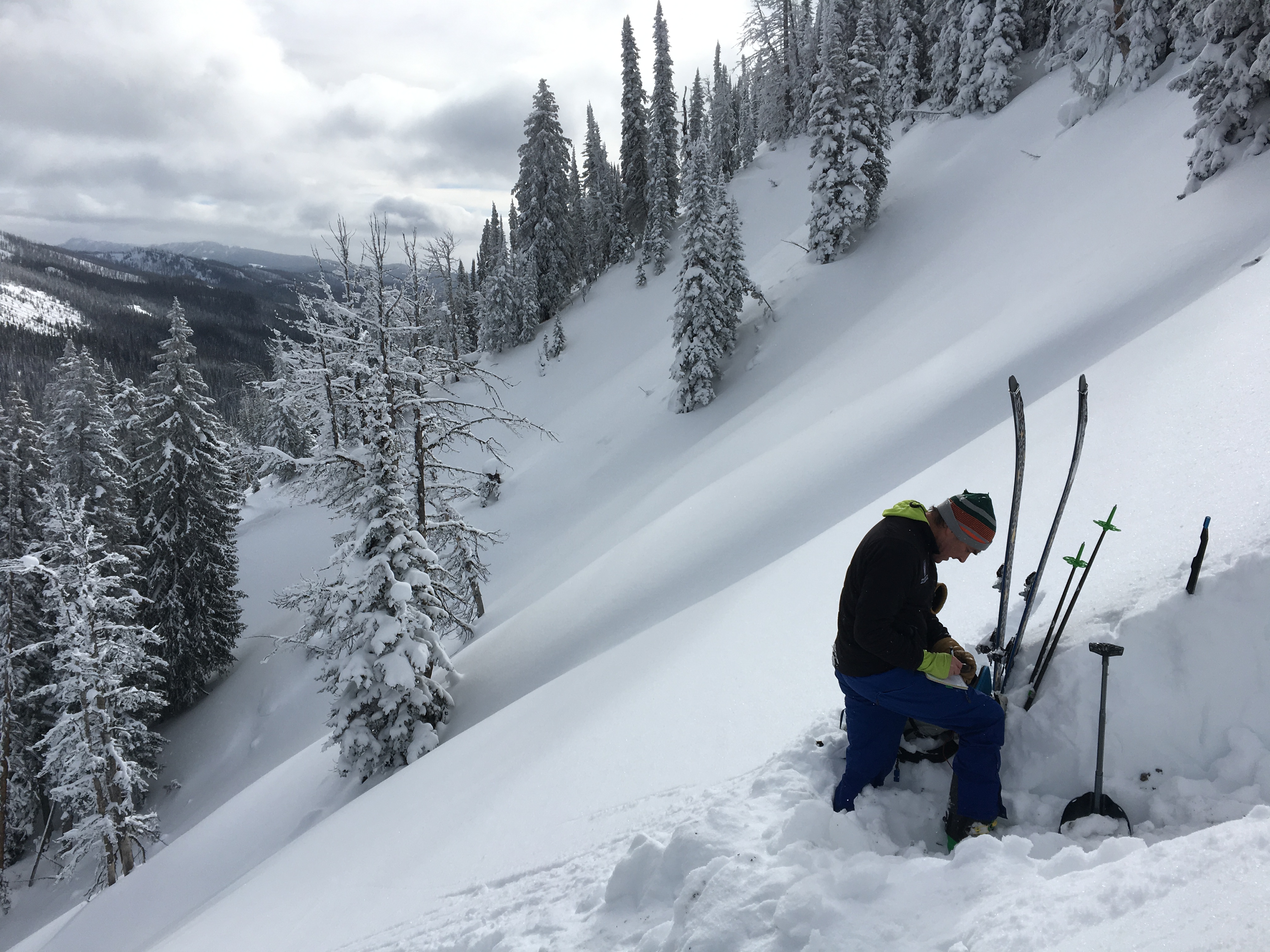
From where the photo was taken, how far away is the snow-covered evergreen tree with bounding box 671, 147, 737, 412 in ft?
84.8

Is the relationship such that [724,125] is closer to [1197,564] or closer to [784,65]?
[784,65]

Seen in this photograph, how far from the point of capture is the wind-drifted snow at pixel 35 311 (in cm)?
15050

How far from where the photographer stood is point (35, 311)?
540 feet

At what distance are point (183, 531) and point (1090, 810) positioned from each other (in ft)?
97.0

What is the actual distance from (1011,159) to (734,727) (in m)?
29.4

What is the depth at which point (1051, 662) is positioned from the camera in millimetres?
3752

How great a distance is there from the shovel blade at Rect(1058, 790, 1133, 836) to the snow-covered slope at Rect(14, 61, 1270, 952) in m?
0.11

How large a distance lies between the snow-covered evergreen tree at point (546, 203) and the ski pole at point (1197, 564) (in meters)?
43.9

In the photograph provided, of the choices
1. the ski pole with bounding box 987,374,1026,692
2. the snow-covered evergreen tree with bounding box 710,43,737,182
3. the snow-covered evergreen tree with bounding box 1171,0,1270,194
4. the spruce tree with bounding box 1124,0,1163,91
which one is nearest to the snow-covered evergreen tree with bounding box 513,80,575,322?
the snow-covered evergreen tree with bounding box 710,43,737,182

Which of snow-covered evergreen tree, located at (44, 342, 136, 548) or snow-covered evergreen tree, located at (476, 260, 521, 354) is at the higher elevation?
snow-covered evergreen tree, located at (476, 260, 521, 354)

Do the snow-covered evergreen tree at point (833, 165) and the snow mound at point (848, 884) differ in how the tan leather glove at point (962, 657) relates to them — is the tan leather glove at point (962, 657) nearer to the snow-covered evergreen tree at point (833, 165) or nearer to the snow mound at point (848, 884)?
the snow mound at point (848, 884)

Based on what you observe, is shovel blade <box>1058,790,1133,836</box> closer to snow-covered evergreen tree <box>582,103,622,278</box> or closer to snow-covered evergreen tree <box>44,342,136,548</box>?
snow-covered evergreen tree <box>44,342,136,548</box>

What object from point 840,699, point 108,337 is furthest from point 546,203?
point 108,337

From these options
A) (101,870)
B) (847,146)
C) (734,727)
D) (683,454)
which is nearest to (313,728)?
(101,870)
